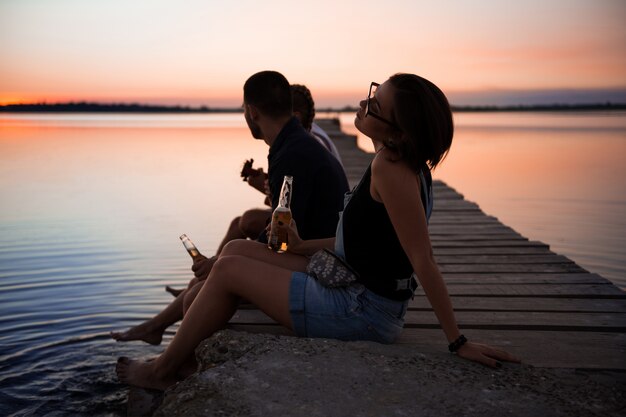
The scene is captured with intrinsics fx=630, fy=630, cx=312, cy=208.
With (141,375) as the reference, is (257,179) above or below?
above

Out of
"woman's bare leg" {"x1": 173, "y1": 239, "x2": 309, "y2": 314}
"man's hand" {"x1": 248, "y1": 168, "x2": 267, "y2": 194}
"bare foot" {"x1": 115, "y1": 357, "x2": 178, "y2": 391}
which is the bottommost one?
"bare foot" {"x1": 115, "y1": 357, "x2": 178, "y2": 391}

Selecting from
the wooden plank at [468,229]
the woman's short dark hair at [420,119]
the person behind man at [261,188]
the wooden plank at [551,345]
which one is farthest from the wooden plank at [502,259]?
the woman's short dark hair at [420,119]

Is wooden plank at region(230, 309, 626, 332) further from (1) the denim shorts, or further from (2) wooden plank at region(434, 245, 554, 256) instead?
(2) wooden plank at region(434, 245, 554, 256)

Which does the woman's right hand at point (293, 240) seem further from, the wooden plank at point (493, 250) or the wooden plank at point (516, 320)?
the wooden plank at point (493, 250)

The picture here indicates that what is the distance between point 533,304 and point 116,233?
7.92m

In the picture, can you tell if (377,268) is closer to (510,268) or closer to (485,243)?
(510,268)

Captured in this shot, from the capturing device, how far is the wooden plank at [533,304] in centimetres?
368

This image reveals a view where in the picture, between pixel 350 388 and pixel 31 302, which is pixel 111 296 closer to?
pixel 31 302

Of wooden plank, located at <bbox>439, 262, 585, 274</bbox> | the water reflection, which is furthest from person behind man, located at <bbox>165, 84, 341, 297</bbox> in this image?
the water reflection

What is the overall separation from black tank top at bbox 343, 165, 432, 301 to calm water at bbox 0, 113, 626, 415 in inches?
74.7

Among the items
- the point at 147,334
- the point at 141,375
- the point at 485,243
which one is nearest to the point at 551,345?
the point at 141,375

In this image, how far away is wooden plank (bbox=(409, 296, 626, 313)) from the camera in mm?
3678

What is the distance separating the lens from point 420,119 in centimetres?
255

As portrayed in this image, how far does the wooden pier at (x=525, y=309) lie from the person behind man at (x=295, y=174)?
63cm
